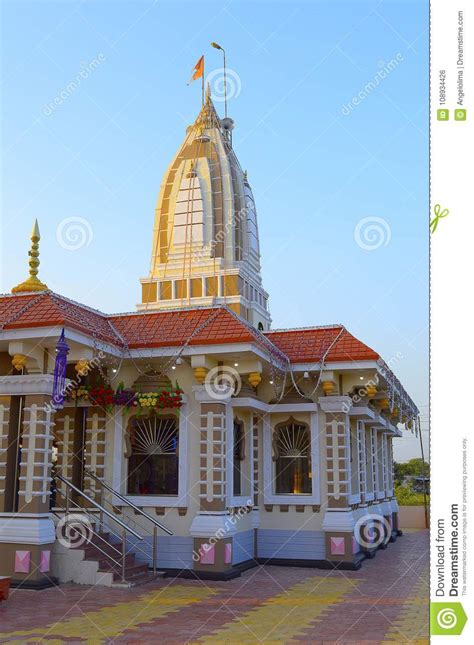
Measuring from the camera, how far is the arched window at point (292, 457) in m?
16.0

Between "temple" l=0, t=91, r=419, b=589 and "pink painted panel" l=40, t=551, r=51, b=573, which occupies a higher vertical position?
"temple" l=0, t=91, r=419, b=589

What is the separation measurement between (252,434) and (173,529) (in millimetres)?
2950

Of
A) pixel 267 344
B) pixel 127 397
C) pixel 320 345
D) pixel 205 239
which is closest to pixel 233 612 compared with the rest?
pixel 127 397

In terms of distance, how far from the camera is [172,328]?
14.8 metres

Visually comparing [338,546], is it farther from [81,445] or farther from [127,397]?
[81,445]

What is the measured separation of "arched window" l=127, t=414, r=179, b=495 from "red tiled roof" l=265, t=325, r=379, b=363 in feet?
10.8

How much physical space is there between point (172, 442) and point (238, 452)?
1.68 meters

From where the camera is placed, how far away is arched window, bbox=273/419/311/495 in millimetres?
15969

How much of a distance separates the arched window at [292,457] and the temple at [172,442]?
0.03 meters

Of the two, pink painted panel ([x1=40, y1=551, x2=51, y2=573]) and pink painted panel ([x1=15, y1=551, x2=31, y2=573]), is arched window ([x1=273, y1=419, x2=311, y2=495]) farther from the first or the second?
pink painted panel ([x1=15, y1=551, x2=31, y2=573])
